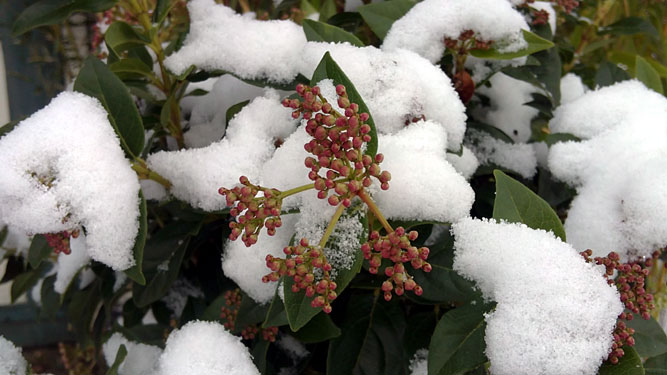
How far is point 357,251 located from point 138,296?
407mm

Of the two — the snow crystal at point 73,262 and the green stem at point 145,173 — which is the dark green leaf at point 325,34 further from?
the snow crystal at point 73,262

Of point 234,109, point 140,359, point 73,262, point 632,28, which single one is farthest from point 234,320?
point 632,28

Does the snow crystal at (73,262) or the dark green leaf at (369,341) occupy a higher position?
the dark green leaf at (369,341)

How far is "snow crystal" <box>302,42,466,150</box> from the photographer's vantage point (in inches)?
23.4

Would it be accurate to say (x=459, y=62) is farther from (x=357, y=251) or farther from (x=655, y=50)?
(x=655, y=50)

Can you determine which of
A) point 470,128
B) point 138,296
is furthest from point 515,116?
point 138,296

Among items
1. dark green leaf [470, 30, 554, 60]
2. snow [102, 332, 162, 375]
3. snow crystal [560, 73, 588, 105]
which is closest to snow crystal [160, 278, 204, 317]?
snow [102, 332, 162, 375]

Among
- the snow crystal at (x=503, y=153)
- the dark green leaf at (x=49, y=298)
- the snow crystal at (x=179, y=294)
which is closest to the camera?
the snow crystal at (x=503, y=153)

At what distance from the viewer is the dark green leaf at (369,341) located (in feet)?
2.12

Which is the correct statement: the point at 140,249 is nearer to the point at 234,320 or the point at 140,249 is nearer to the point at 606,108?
the point at 234,320

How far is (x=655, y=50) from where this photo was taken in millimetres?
1243

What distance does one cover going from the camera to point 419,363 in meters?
0.64

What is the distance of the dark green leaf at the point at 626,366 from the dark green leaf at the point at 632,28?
2.29ft

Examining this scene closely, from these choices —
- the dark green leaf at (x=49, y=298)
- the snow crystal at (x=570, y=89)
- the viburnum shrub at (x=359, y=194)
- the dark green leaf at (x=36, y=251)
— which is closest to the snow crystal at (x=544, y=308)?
the viburnum shrub at (x=359, y=194)
